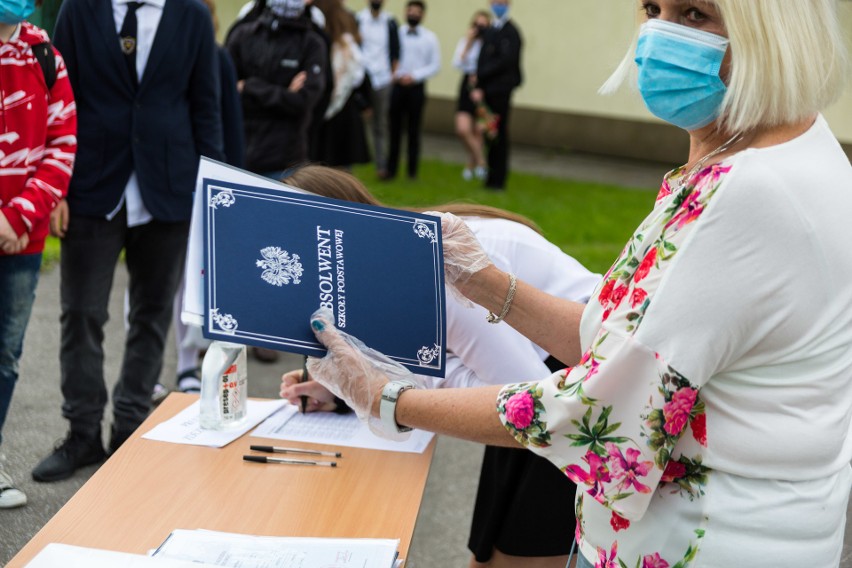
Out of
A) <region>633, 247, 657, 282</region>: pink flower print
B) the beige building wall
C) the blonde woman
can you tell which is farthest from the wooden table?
the beige building wall

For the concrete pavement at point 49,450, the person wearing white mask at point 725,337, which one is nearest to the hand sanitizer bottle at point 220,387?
the person wearing white mask at point 725,337

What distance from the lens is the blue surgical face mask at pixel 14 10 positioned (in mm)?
2908

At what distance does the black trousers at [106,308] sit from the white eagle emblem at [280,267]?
2031 millimetres

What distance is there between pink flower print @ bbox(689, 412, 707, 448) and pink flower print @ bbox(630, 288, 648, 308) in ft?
0.60

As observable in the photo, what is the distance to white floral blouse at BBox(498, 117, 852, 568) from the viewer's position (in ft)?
4.00

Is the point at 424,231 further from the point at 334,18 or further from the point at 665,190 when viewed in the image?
the point at 334,18

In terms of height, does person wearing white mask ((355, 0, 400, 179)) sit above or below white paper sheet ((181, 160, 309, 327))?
below

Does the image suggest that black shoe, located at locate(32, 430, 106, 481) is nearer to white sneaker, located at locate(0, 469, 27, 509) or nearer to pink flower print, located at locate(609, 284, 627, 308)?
white sneaker, located at locate(0, 469, 27, 509)

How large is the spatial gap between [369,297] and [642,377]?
67 cm

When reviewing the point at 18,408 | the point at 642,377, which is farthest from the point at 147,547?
the point at 18,408

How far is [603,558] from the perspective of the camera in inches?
57.6

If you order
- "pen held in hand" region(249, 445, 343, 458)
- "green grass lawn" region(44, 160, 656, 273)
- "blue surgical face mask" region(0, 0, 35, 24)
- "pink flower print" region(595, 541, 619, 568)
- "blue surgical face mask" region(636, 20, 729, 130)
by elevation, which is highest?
"blue surgical face mask" region(636, 20, 729, 130)

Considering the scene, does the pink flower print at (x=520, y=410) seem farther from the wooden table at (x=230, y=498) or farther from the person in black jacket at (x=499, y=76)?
the person in black jacket at (x=499, y=76)

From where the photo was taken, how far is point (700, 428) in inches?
51.6
